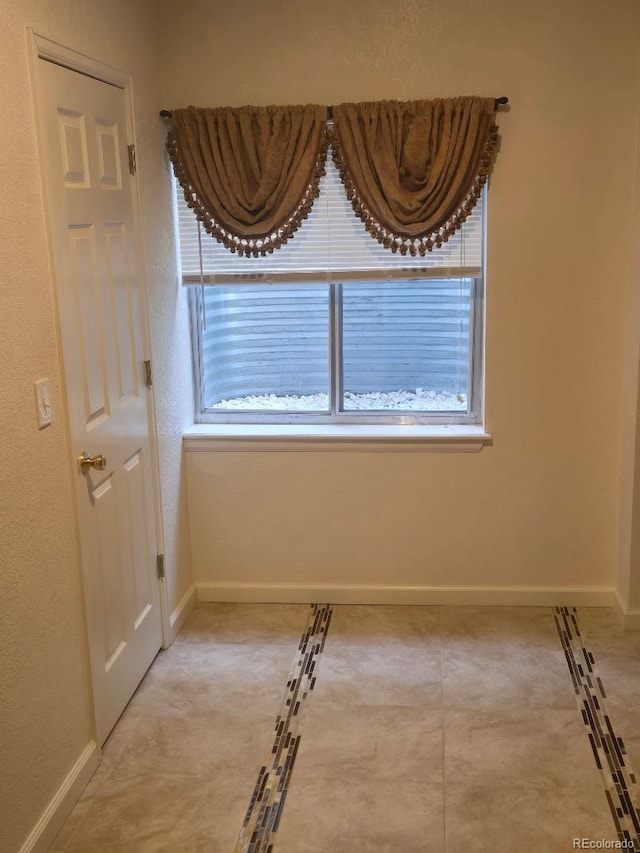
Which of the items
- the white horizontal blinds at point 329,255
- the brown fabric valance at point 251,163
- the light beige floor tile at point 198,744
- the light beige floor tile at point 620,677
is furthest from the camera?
the white horizontal blinds at point 329,255

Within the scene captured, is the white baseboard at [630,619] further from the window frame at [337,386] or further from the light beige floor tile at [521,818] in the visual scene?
the light beige floor tile at [521,818]

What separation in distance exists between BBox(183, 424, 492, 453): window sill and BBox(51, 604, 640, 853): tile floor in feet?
2.34

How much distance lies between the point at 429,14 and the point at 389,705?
2541mm

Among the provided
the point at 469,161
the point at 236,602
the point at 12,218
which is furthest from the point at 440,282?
the point at 12,218

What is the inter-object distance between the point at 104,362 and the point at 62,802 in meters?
1.31

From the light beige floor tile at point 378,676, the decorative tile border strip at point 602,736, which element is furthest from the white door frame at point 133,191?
the decorative tile border strip at point 602,736

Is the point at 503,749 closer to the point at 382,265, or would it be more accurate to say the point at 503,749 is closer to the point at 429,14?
the point at 382,265

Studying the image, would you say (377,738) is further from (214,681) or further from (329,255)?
(329,255)

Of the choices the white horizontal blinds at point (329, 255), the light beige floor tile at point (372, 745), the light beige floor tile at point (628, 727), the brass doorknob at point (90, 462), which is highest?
the white horizontal blinds at point (329, 255)

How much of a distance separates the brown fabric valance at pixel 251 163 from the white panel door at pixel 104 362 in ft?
1.51

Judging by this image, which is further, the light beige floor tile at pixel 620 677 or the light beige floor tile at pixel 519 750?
the light beige floor tile at pixel 620 677

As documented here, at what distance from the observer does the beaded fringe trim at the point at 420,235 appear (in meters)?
3.34

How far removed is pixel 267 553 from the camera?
12.5ft

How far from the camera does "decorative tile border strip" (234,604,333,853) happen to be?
243 cm
